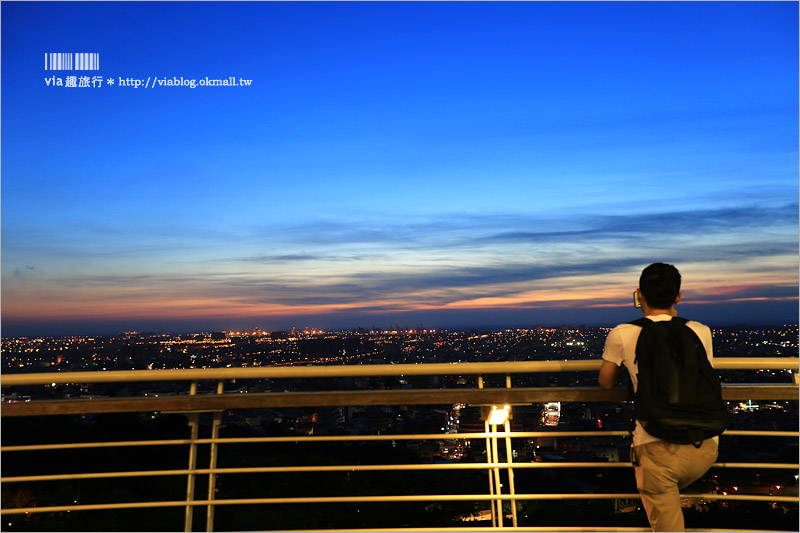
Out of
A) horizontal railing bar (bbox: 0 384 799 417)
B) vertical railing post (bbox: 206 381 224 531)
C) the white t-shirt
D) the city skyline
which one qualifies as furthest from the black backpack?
vertical railing post (bbox: 206 381 224 531)

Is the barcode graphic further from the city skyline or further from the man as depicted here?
the man

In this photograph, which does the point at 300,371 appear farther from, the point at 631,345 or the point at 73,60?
the point at 73,60

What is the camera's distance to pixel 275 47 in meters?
9.35

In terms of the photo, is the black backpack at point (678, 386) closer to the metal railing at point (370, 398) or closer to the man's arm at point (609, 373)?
the man's arm at point (609, 373)

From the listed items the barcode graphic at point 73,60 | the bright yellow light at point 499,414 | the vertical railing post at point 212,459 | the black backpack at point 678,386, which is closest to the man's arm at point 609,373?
the black backpack at point 678,386

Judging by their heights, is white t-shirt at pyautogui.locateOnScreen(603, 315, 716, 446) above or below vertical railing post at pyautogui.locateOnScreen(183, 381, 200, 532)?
above

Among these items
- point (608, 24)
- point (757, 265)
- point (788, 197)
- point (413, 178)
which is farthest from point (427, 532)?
point (757, 265)

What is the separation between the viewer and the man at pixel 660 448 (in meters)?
2.20

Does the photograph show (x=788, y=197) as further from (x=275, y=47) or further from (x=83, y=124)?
(x=83, y=124)

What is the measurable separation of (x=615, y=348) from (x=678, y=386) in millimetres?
265

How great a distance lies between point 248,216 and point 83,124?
8516 millimetres

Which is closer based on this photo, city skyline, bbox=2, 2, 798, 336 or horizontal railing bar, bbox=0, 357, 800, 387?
horizontal railing bar, bbox=0, 357, 800, 387

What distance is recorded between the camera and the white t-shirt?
2223mm

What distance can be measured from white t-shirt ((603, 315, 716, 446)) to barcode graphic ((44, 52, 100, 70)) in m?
6.63
